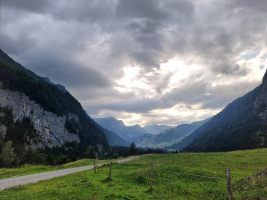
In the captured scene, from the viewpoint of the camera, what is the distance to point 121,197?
36.7 m

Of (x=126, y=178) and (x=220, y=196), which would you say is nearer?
(x=220, y=196)

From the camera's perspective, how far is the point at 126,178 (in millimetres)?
54750

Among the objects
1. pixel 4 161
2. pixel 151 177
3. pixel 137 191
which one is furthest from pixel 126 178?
pixel 4 161

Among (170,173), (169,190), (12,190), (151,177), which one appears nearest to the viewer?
(169,190)

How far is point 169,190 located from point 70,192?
10.1 meters

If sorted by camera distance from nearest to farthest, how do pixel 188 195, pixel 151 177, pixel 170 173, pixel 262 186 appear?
pixel 262 186
pixel 188 195
pixel 151 177
pixel 170 173

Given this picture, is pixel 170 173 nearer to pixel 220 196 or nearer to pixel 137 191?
pixel 137 191

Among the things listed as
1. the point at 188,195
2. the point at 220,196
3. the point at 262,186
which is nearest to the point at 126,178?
the point at 188,195

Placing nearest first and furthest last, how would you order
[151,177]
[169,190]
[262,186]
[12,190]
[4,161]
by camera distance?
[262,186] < [169,190] < [12,190] < [151,177] < [4,161]

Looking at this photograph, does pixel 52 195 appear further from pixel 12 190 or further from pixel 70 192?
pixel 12 190

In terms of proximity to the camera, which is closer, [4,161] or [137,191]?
[137,191]

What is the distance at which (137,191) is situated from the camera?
41.4m

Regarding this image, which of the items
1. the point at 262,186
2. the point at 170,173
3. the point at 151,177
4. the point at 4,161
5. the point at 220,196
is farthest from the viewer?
the point at 4,161

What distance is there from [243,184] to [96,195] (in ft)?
44.2
